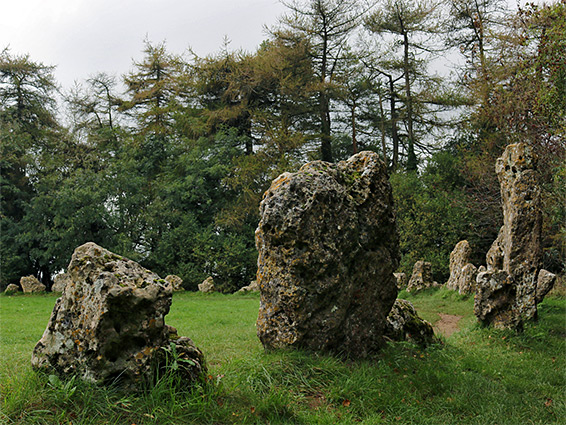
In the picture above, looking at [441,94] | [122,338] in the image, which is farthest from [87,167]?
[122,338]

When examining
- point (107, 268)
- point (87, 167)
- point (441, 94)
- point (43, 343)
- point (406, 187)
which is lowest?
point (43, 343)

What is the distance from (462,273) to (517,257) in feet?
19.9

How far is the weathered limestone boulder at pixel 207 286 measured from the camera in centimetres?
2145

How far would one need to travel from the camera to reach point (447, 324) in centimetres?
1126

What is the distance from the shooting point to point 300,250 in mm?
6219

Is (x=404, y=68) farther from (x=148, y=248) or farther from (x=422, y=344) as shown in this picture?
(x=422, y=344)

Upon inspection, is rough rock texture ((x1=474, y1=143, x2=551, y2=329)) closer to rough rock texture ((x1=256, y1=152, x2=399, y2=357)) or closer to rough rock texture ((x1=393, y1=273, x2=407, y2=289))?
rough rock texture ((x1=256, y1=152, x2=399, y2=357))

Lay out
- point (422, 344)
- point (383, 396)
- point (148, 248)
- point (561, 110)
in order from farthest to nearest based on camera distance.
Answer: point (148, 248)
point (561, 110)
point (422, 344)
point (383, 396)

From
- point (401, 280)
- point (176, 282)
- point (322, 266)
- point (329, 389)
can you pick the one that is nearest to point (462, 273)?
point (401, 280)

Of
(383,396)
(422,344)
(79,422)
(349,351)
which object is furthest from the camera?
(422,344)

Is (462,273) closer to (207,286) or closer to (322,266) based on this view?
(322,266)

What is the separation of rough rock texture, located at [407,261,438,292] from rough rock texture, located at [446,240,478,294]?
1.00 m

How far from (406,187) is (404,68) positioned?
9.28m

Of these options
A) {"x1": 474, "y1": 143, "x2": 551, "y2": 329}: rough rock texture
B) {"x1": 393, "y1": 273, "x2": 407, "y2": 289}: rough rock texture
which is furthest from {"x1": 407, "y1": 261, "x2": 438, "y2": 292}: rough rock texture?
{"x1": 474, "y1": 143, "x2": 551, "y2": 329}: rough rock texture
